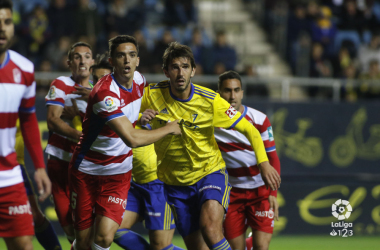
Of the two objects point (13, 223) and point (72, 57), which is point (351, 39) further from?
point (13, 223)

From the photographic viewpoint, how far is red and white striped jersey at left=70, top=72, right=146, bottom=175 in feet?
15.4

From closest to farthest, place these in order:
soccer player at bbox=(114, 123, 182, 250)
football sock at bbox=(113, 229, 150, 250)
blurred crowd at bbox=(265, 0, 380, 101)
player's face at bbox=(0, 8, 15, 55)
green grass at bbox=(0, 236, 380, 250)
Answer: player's face at bbox=(0, 8, 15, 55)
soccer player at bbox=(114, 123, 182, 250)
football sock at bbox=(113, 229, 150, 250)
green grass at bbox=(0, 236, 380, 250)
blurred crowd at bbox=(265, 0, 380, 101)

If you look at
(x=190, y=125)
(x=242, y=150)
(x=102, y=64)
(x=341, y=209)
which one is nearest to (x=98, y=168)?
(x=190, y=125)

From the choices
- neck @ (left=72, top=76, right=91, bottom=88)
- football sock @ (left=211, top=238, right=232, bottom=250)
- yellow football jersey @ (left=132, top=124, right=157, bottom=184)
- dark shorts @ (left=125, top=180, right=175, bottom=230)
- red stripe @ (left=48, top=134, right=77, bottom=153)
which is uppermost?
neck @ (left=72, top=76, right=91, bottom=88)

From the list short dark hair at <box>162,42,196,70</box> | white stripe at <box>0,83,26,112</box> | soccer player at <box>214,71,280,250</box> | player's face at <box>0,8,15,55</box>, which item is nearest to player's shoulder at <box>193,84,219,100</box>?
short dark hair at <box>162,42,196,70</box>

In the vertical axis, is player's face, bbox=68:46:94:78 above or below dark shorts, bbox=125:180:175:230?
above

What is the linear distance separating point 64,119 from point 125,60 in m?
1.24

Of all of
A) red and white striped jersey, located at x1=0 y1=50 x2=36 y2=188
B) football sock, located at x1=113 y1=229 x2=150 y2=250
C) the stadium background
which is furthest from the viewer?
the stadium background

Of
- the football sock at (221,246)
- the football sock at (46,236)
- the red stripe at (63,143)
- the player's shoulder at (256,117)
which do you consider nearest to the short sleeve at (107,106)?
the red stripe at (63,143)

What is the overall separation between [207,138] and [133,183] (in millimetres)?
1097

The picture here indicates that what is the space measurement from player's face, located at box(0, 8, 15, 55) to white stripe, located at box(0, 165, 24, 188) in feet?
2.74

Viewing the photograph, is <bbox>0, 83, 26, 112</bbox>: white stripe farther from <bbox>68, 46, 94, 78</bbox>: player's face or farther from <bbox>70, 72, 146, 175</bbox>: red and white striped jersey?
<bbox>68, 46, 94, 78</bbox>: player's face

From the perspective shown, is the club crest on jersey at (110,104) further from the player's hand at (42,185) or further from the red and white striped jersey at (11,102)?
the player's hand at (42,185)

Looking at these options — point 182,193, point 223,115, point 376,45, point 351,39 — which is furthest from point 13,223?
point 351,39
